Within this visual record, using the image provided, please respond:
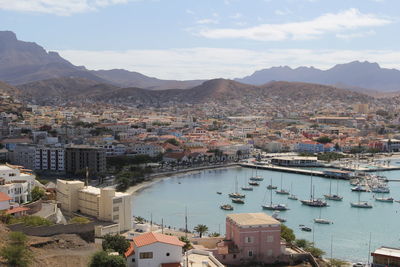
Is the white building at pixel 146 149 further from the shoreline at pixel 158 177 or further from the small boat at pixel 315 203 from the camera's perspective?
the small boat at pixel 315 203

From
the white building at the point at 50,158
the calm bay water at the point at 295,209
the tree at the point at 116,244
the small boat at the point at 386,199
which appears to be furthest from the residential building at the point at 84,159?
the tree at the point at 116,244

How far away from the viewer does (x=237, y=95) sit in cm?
10206

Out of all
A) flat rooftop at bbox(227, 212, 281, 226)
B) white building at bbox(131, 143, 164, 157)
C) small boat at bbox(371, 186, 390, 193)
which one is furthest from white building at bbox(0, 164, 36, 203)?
white building at bbox(131, 143, 164, 157)

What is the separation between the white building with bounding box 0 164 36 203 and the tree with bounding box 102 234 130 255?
186 inches

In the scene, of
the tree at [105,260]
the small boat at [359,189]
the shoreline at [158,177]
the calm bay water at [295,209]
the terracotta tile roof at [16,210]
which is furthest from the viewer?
the small boat at [359,189]

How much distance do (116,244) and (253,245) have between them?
3.29 meters

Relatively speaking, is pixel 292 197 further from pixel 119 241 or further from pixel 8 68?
pixel 8 68

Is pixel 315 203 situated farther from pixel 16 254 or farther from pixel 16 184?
pixel 16 254

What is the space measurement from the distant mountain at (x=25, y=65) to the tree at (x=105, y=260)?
150 metres

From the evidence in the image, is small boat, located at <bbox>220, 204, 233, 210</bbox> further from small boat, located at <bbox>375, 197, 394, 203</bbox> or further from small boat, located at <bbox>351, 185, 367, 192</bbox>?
small boat, located at <bbox>351, 185, 367, 192</bbox>

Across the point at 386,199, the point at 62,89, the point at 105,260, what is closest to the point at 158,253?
the point at 105,260

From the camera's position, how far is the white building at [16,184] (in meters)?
16.1

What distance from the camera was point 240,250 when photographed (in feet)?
43.4

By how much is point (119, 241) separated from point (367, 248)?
8506 millimetres
